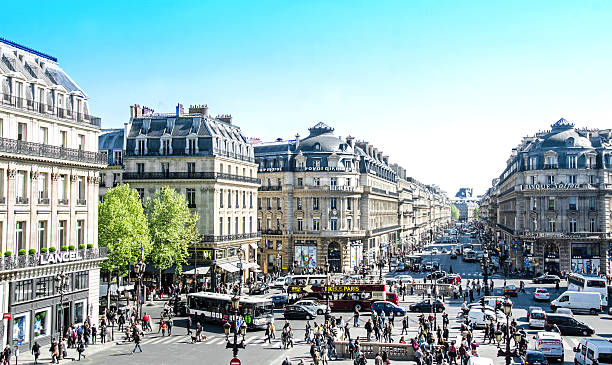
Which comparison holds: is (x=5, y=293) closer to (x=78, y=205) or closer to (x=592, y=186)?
(x=78, y=205)

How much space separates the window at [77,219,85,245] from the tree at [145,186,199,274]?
13281 mm

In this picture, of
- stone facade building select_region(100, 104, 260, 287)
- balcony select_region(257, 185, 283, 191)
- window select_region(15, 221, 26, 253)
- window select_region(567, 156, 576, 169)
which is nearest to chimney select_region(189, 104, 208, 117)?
stone facade building select_region(100, 104, 260, 287)

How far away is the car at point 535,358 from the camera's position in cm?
2926

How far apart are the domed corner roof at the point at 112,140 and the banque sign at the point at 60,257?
1060 inches

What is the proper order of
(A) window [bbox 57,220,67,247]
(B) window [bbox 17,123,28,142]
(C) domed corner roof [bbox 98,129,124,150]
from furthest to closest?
(C) domed corner roof [bbox 98,129,124,150]
(A) window [bbox 57,220,67,247]
(B) window [bbox 17,123,28,142]

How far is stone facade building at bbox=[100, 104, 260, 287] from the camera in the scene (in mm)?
60625

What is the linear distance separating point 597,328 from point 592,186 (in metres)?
36.9

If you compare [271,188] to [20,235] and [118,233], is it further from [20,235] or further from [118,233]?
[20,235]

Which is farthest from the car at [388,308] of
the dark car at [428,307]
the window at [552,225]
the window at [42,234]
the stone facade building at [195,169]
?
the window at [552,225]

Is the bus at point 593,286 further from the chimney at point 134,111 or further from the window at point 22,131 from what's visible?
the chimney at point 134,111

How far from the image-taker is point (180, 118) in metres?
63.7

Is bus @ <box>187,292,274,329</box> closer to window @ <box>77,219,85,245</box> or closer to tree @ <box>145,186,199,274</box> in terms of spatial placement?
tree @ <box>145,186,199,274</box>

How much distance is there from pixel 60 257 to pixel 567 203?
62041 mm

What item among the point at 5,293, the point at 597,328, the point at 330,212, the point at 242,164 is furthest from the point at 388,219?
the point at 5,293
